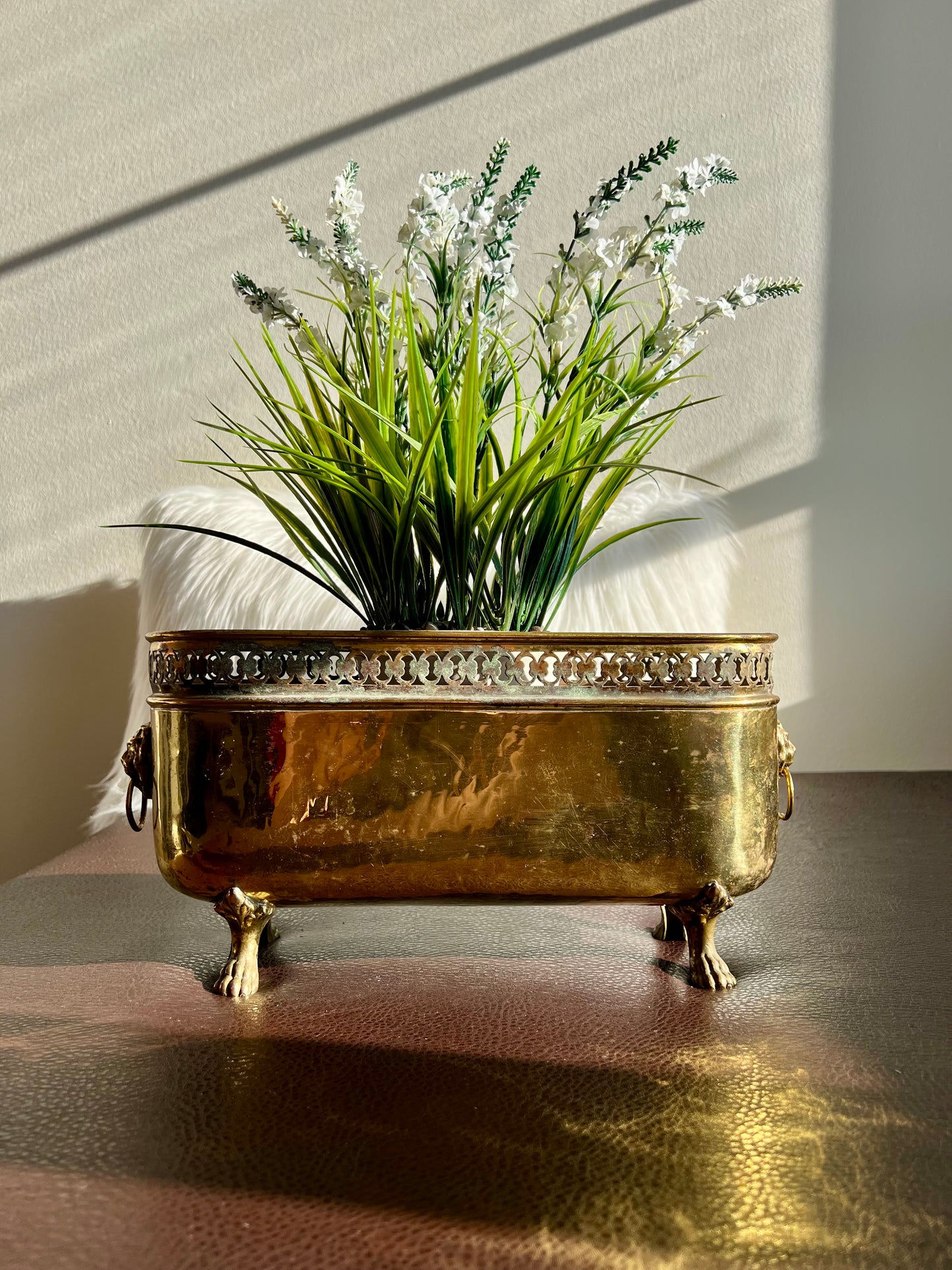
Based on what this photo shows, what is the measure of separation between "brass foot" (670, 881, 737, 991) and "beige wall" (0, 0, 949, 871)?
1.20m

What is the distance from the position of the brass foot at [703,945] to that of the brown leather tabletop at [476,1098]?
0.06 feet

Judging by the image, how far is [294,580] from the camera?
1441 millimetres

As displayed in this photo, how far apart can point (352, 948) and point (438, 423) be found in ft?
1.40

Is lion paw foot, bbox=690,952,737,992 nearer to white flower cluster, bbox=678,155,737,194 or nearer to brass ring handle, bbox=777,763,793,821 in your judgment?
brass ring handle, bbox=777,763,793,821

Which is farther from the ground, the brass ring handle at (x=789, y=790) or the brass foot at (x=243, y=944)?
the brass ring handle at (x=789, y=790)

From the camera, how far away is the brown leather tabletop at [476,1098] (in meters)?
0.37

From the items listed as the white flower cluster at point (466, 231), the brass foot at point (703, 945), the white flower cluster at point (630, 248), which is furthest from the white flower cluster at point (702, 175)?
the brass foot at point (703, 945)

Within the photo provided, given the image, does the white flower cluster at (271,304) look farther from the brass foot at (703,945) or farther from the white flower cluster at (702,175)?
the brass foot at (703,945)

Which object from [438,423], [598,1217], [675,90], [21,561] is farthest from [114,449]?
[598,1217]

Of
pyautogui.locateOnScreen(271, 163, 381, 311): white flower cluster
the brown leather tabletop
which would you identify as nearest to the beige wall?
the brown leather tabletop

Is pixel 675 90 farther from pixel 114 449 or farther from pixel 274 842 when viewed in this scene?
pixel 274 842

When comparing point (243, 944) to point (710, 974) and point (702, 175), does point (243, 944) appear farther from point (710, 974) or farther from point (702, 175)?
point (702, 175)

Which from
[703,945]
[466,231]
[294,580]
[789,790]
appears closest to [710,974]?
[703,945]

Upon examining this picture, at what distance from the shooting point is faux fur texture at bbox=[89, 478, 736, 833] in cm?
143
